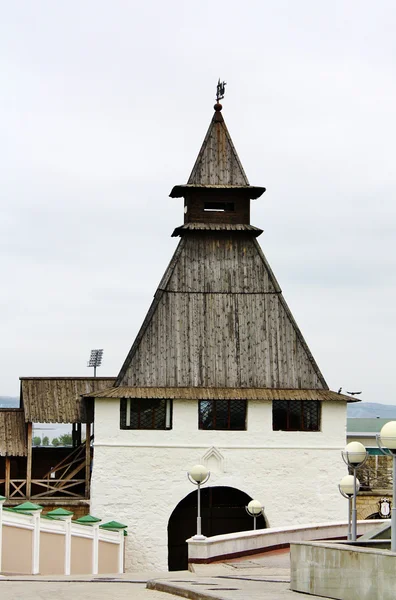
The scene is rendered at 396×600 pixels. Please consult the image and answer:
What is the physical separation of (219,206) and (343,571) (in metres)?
30.0

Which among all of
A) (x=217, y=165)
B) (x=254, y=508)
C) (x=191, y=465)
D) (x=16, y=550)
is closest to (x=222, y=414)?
(x=191, y=465)

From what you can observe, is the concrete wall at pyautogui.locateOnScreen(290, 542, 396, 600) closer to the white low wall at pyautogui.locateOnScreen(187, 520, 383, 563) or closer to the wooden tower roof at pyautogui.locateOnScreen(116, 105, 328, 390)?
the white low wall at pyautogui.locateOnScreen(187, 520, 383, 563)

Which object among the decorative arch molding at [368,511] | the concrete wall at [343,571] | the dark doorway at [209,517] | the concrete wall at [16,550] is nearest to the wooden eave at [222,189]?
the dark doorway at [209,517]

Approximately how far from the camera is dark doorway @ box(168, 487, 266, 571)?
135 ft

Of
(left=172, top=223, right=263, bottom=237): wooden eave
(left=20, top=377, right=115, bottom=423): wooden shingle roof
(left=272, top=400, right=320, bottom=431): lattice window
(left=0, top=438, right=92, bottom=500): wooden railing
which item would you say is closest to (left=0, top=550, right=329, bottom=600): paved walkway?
(left=272, top=400, right=320, bottom=431): lattice window

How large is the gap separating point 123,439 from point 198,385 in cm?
340

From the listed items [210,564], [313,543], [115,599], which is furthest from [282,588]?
[210,564]

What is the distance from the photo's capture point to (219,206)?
145ft

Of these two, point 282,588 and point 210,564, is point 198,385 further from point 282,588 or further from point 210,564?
point 282,588

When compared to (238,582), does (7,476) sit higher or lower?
higher

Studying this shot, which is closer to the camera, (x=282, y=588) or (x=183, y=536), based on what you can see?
(x=282, y=588)

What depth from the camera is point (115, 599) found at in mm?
15555

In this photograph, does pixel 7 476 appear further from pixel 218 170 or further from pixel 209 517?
pixel 218 170

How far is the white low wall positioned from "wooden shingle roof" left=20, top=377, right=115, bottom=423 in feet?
39.7
